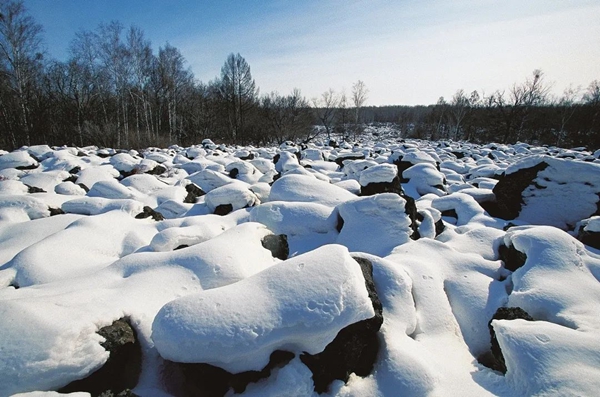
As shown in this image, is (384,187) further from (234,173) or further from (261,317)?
(234,173)

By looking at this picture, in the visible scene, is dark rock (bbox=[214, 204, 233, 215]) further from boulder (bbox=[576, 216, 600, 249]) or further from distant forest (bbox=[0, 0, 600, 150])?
distant forest (bbox=[0, 0, 600, 150])

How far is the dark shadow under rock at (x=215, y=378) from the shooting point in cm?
170

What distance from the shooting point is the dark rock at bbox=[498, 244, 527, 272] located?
3.14 metres

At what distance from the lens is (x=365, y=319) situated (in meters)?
1.96

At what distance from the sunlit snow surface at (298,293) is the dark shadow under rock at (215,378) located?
5cm

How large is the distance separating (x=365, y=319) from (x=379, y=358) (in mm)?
322

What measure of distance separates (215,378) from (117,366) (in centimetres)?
64

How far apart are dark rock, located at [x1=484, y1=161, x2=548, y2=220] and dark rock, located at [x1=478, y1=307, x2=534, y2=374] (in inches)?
164

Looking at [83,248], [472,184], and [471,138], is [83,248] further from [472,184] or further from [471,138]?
[471,138]

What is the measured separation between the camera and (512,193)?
5898 mm

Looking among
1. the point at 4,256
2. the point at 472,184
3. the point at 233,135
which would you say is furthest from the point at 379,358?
the point at 233,135

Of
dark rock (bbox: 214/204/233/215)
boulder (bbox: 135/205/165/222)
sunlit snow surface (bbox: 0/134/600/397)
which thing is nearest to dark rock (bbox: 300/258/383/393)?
sunlit snow surface (bbox: 0/134/600/397)

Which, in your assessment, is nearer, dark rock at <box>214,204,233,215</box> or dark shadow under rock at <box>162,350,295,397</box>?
dark shadow under rock at <box>162,350,295,397</box>

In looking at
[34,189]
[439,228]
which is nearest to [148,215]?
[34,189]
